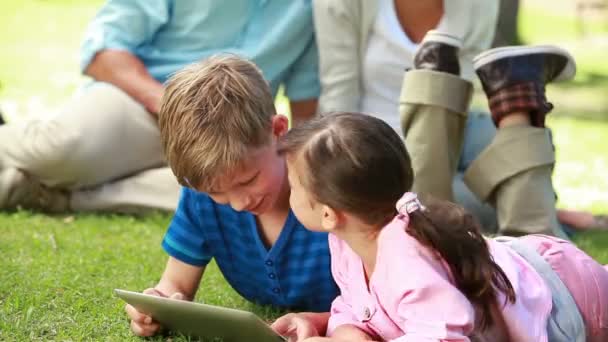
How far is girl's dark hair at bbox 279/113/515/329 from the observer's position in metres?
2.08

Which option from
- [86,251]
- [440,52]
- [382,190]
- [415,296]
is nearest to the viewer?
[415,296]

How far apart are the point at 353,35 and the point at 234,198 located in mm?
1711

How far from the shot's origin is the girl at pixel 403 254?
80.0 inches

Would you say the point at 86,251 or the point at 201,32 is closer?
the point at 86,251

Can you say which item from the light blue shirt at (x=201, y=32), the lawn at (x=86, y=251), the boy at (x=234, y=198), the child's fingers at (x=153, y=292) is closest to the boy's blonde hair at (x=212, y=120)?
the boy at (x=234, y=198)

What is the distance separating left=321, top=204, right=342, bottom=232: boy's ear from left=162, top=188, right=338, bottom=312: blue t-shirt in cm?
44

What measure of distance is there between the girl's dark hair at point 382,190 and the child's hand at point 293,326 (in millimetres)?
415

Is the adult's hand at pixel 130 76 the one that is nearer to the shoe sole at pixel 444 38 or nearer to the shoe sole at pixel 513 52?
the shoe sole at pixel 444 38

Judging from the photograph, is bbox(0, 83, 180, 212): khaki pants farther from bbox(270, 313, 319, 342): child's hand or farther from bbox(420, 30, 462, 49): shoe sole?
bbox(270, 313, 319, 342): child's hand

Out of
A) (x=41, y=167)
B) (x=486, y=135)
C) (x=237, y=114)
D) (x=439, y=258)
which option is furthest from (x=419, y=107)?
(x=41, y=167)

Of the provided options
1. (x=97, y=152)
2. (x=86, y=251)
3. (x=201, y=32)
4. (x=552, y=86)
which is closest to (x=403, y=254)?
(x=86, y=251)

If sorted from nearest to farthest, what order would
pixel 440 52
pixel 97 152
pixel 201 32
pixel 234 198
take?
1. pixel 234 198
2. pixel 440 52
3. pixel 97 152
4. pixel 201 32

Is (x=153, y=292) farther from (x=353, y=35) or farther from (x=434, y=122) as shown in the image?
(x=353, y=35)

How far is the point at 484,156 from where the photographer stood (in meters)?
3.33
